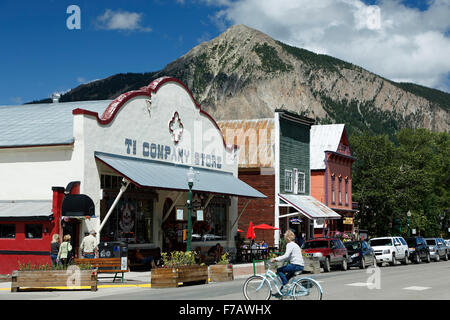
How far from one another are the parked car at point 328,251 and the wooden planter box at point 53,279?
1295 centimetres

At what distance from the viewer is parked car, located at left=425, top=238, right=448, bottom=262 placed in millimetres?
44500

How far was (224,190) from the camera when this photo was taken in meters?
32.9

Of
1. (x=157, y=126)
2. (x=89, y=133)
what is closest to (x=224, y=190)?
(x=157, y=126)

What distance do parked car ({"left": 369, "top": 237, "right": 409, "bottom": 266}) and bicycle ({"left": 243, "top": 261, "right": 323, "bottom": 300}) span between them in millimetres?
23943

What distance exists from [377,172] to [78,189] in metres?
38.0

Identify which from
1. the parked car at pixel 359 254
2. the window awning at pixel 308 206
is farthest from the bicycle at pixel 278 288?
the window awning at pixel 308 206

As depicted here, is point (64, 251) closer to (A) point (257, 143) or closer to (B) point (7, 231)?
(B) point (7, 231)

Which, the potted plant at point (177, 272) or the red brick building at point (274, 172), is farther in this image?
the red brick building at point (274, 172)

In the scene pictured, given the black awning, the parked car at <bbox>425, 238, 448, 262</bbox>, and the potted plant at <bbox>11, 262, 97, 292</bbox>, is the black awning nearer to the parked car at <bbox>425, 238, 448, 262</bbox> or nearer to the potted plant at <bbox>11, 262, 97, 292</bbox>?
the potted plant at <bbox>11, 262, 97, 292</bbox>

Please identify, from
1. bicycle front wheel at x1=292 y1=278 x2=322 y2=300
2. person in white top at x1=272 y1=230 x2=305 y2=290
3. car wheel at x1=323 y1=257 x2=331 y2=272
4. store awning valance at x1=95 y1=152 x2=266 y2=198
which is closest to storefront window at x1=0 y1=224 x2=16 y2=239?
store awning valance at x1=95 y1=152 x2=266 y2=198

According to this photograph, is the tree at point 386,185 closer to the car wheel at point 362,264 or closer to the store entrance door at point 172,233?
the car wheel at point 362,264

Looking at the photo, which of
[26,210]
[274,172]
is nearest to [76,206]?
[26,210]

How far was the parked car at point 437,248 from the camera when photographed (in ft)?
146
